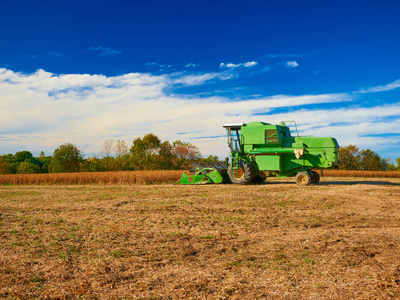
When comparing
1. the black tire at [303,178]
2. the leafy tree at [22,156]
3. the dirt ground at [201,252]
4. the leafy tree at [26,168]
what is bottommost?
the dirt ground at [201,252]

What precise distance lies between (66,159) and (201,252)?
134 feet

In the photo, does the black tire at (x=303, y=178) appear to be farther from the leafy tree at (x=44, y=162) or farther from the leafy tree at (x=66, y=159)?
the leafy tree at (x=44, y=162)

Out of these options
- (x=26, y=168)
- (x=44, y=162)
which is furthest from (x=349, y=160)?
(x=44, y=162)

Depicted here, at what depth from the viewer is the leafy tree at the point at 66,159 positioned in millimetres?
41906

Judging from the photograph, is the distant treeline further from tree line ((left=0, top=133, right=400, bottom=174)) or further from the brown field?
the brown field

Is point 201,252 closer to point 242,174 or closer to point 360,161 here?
point 242,174

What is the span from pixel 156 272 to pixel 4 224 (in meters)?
4.79

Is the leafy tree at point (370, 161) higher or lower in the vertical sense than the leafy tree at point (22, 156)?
lower

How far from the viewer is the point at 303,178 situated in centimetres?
1493

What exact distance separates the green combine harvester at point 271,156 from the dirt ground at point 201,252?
19.1 ft

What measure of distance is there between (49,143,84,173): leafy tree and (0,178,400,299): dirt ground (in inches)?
1378

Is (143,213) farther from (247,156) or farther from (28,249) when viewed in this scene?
(247,156)

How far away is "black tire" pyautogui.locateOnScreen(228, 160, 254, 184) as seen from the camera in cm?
1526

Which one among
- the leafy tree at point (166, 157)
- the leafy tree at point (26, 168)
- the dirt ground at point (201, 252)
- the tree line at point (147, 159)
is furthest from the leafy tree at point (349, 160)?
the leafy tree at point (26, 168)
